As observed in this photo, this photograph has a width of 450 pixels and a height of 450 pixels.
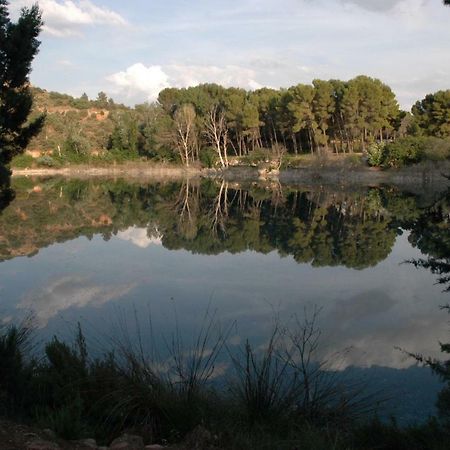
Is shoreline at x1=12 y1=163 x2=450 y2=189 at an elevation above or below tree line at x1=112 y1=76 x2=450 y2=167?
below

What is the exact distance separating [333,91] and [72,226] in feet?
108

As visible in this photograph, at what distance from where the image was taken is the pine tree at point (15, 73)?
8.12 metres

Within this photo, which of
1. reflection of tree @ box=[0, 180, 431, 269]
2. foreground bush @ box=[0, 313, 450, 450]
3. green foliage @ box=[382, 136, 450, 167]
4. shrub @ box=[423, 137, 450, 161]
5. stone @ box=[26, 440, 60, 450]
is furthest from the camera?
green foliage @ box=[382, 136, 450, 167]

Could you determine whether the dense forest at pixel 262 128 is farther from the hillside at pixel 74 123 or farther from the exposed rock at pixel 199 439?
the exposed rock at pixel 199 439

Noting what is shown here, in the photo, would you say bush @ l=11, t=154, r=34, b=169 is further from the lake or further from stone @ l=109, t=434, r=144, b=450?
stone @ l=109, t=434, r=144, b=450

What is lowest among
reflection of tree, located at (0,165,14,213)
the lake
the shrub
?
the lake

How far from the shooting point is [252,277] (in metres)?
13.9

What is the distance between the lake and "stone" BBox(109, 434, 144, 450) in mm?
2164

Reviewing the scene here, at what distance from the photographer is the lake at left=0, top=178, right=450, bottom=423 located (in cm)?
802

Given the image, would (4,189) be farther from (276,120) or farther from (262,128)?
(262,128)

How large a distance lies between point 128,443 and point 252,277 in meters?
9.72

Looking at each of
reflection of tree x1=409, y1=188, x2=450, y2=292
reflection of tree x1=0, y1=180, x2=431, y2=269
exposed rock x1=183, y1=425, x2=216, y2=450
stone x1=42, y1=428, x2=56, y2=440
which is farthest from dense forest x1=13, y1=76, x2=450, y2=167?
stone x1=42, y1=428, x2=56, y2=440

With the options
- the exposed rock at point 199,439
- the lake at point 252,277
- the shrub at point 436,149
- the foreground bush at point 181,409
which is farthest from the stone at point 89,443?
the shrub at point 436,149

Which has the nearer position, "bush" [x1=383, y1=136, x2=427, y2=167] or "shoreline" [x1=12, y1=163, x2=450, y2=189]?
A: "shoreline" [x1=12, y1=163, x2=450, y2=189]
